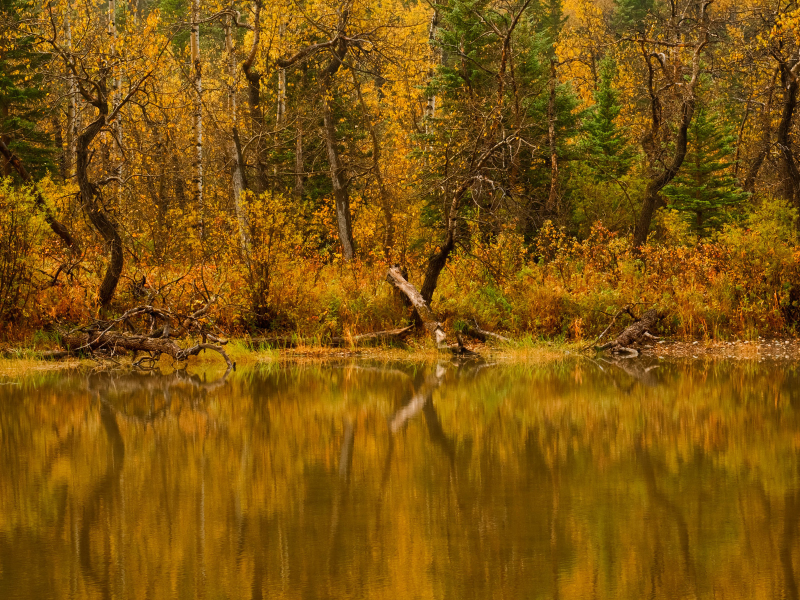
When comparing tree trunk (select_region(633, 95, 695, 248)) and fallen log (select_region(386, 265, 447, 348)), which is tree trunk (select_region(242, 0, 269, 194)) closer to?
fallen log (select_region(386, 265, 447, 348))

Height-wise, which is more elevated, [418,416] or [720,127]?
[720,127]

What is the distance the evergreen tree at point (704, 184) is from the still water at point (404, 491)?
15.8 metres

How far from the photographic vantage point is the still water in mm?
5262

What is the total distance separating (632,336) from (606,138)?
1435 cm

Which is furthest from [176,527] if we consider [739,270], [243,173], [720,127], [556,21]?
[556,21]

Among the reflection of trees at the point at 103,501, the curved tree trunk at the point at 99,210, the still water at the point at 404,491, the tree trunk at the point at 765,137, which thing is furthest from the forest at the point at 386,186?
the reflection of trees at the point at 103,501

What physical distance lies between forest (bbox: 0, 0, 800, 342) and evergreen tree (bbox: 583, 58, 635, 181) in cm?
12

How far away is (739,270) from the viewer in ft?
60.1

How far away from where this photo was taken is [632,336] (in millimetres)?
17156

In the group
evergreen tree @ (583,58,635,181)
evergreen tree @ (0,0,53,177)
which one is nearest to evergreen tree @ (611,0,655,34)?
evergreen tree @ (583,58,635,181)

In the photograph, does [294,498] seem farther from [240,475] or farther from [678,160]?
[678,160]

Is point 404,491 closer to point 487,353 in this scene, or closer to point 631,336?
point 487,353

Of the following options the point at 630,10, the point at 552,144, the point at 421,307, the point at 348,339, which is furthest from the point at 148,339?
the point at 630,10

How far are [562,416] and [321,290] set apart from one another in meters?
8.57
